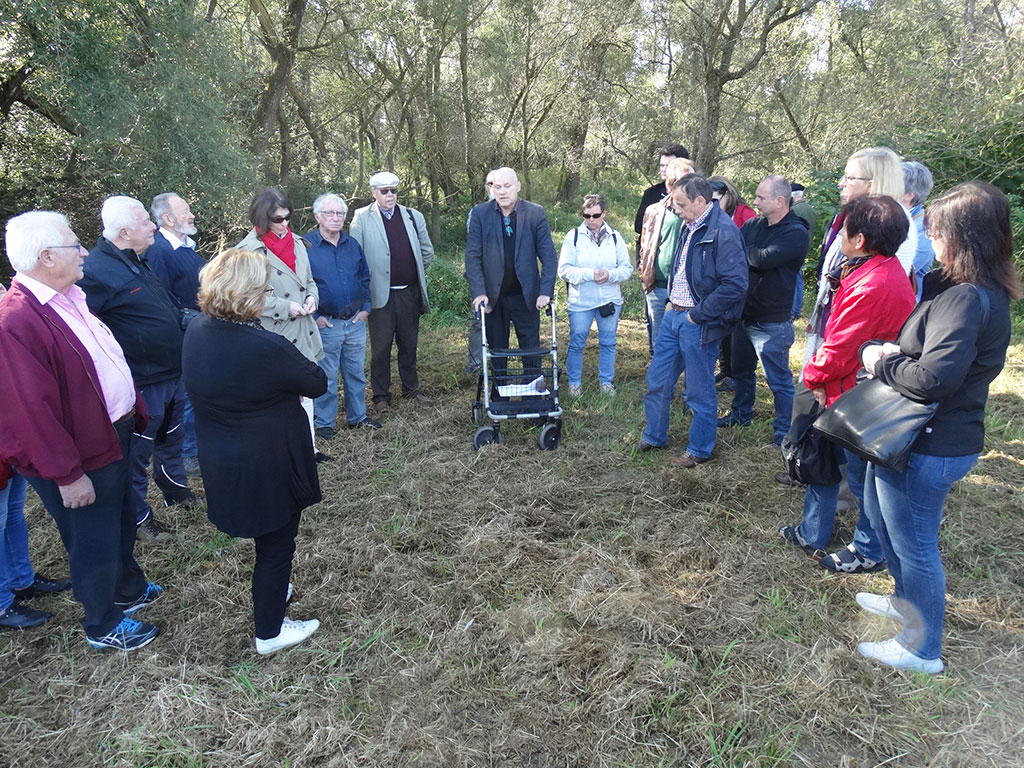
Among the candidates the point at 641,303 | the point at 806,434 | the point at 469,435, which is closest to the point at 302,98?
the point at 641,303

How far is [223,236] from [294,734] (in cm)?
675

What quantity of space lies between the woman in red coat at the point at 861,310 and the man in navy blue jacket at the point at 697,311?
104 centimetres

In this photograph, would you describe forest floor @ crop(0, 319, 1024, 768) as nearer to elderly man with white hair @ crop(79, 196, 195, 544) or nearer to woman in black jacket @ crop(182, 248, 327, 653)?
elderly man with white hair @ crop(79, 196, 195, 544)

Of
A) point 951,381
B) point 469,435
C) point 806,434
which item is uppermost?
point 951,381

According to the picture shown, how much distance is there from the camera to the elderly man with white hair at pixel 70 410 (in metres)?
2.47

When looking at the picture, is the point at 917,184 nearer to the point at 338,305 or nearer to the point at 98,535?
the point at 338,305

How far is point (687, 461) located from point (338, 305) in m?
3.02

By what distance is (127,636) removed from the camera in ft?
9.70

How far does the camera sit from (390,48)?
A: 13.9 metres

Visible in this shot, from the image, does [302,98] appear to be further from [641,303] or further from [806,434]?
[806,434]

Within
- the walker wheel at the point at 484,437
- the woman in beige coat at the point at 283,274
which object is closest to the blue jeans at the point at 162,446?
the woman in beige coat at the point at 283,274

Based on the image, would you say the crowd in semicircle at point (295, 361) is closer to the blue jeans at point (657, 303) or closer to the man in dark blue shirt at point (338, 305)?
the man in dark blue shirt at point (338, 305)

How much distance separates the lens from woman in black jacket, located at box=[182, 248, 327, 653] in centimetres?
242

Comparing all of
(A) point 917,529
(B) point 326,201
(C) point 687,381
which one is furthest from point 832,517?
(B) point 326,201
